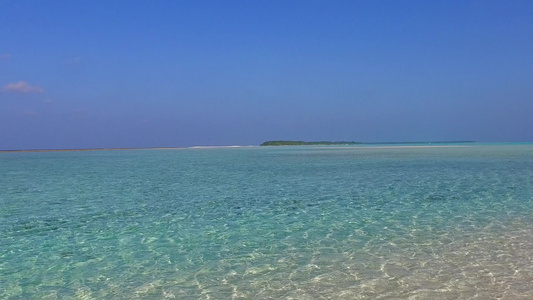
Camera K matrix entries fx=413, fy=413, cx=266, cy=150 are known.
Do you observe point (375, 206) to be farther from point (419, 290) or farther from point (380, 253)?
point (419, 290)

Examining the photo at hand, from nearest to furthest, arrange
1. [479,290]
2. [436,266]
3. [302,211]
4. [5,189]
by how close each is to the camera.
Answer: [479,290] → [436,266] → [302,211] → [5,189]

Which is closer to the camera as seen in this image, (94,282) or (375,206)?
(94,282)

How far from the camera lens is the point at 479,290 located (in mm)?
7461

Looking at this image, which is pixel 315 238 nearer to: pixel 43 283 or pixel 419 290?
pixel 419 290

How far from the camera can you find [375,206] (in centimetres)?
1644

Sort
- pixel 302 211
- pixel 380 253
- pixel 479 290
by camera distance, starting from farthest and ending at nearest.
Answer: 1. pixel 302 211
2. pixel 380 253
3. pixel 479 290

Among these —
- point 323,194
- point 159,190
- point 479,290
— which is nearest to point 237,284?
point 479,290

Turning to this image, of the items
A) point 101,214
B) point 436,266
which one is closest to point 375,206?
point 436,266

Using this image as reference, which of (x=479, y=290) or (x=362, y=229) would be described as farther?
(x=362, y=229)

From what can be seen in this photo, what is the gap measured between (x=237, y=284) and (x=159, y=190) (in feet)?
52.9

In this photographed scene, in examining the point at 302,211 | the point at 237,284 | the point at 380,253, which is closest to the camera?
the point at 237,284

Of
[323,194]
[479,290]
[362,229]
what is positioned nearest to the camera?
[479,290]

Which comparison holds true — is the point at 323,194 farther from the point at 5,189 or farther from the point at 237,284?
the point at 5,189

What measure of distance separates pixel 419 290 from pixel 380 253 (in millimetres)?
2400
